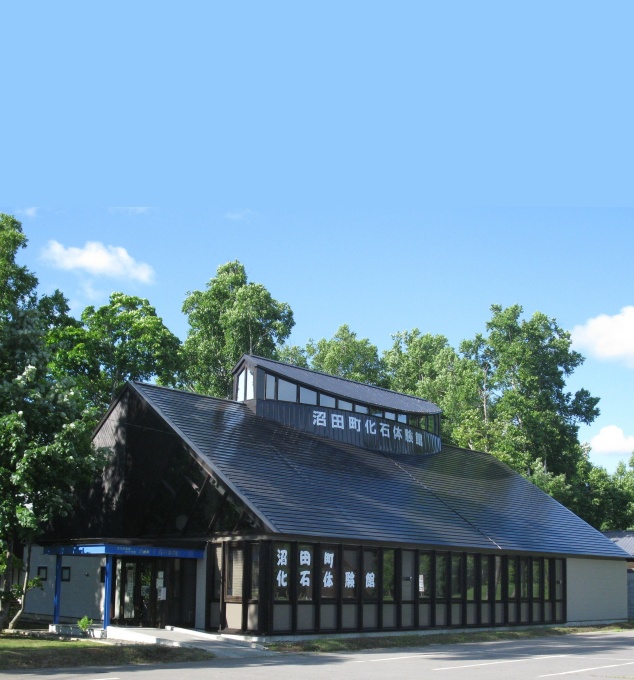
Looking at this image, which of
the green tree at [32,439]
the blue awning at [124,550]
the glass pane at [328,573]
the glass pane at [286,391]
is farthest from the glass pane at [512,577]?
the green tree at [32,439]

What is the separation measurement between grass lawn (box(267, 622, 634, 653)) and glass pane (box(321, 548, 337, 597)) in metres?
1.40

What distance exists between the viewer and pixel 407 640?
82.2 feet

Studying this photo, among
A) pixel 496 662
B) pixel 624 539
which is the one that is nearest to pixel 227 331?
pixel 624 539

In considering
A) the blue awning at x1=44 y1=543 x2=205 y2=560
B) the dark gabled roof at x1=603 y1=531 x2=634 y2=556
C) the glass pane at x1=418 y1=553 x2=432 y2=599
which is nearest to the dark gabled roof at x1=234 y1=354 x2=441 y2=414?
the glass pane at x1=418 y1=553 x2=432 y2=599

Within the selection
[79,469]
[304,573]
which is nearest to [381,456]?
[304,573]

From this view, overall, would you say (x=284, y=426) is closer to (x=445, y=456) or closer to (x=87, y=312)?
(x=445, y=456)

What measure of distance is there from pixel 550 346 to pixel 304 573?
42.9 m

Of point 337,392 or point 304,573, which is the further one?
point 337,392

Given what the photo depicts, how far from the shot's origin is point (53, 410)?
78.9ft

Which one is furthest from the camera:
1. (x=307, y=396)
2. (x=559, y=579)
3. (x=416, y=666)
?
(x=559, y=579)

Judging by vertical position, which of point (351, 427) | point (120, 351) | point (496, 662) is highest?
point (120, 351)

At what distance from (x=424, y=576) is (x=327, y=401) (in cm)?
887

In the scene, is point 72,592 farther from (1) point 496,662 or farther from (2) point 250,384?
(1) point 496,662

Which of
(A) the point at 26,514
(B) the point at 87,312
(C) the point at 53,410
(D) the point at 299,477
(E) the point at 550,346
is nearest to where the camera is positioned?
(A) the point at 26,514
